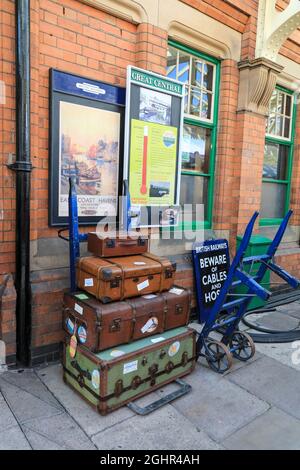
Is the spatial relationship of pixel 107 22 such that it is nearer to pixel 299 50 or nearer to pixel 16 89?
pixel 16 89

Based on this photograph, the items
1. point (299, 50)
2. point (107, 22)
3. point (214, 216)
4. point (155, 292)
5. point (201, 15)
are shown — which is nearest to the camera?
point (155, 292)

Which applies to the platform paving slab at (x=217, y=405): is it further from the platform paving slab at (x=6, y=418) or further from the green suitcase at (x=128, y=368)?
the platform paving slab at (x=6, y=418)

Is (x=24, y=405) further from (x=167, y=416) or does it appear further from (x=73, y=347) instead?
(x=167, y=416)

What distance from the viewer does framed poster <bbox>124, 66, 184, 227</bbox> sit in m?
3.67

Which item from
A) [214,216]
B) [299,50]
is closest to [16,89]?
[214,216]

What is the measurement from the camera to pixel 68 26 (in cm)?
336

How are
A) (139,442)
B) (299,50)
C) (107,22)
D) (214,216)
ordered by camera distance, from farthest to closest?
(299,50) → (214,216) → (107,22) → (139,442)

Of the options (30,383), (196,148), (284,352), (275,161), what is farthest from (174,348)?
(275,161)

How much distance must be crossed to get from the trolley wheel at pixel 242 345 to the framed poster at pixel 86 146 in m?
1.75

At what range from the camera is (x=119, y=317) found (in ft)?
9.11

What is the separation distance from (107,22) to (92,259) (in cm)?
242

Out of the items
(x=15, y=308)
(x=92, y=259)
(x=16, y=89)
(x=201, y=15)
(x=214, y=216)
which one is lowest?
(x=15, y=308)

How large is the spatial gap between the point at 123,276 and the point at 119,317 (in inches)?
12.6

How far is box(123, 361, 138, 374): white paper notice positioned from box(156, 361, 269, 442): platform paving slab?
1.49ft
